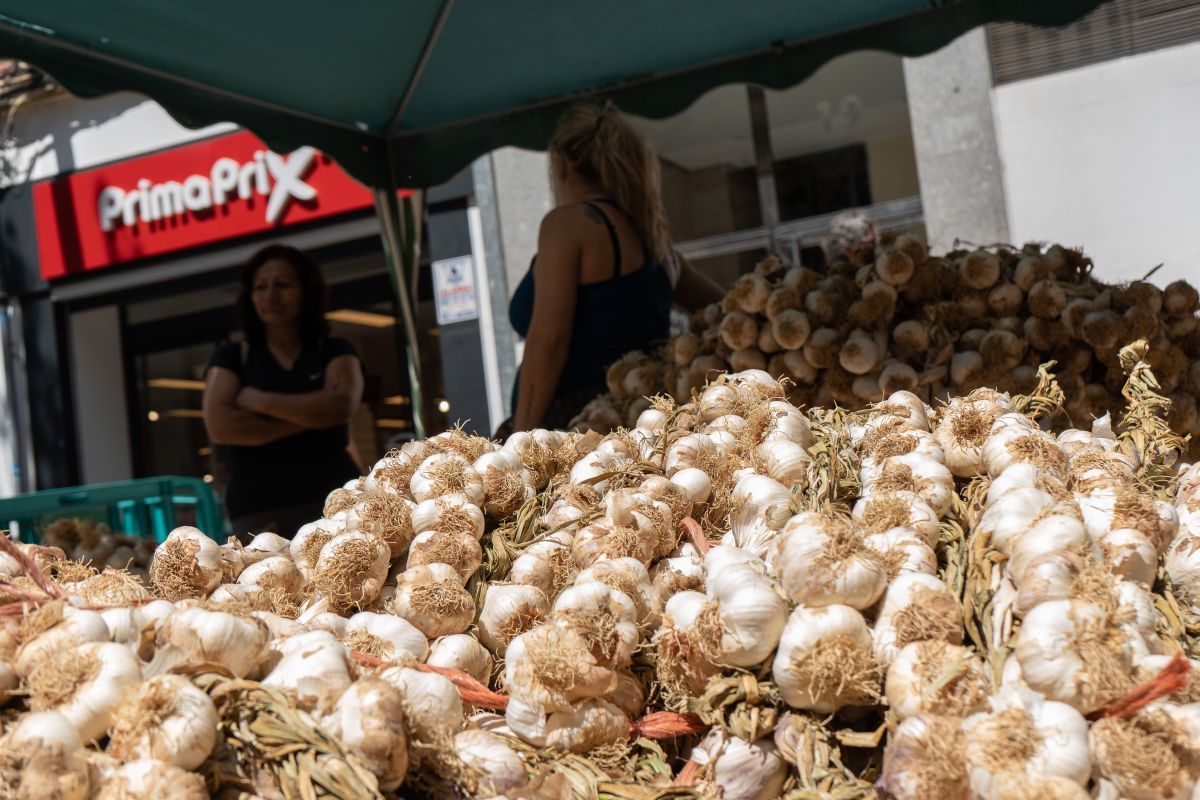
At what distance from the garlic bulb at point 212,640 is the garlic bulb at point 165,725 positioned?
64 mm

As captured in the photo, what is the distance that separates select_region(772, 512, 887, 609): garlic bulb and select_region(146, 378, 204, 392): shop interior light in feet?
27.5

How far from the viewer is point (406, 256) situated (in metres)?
3.60

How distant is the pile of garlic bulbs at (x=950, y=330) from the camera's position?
2.14 metres

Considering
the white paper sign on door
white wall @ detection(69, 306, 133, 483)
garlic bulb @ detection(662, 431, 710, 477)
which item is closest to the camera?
garlic bulb @ detection(662, 431, 710, 477)

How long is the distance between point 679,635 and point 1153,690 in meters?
0.43

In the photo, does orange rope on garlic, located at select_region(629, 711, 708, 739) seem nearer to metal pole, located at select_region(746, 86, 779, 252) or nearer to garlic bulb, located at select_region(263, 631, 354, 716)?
garlic bulb, located at select_region(263, 631, 354, 716)

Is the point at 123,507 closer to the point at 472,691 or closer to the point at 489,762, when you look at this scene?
the point at 472,691

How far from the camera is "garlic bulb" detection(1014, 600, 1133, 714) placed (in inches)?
34.4

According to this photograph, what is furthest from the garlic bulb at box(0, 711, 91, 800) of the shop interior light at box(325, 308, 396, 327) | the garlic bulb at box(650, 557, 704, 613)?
the shop interior light at box(325, 308, 396, 327)

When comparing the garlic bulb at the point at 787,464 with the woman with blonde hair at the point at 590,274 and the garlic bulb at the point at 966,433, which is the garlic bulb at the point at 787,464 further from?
the woman with blonde hair at the point at 590,274

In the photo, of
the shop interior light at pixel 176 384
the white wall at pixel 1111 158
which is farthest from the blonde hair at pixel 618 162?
the shop interior light at pixel 176 384

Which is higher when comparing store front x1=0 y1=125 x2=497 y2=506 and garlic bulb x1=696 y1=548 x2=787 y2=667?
store front x1=0 y1=125 x2=497 y2=506

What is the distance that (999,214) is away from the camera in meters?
6.01

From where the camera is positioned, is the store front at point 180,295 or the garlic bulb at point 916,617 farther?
the store front at point 180,295
